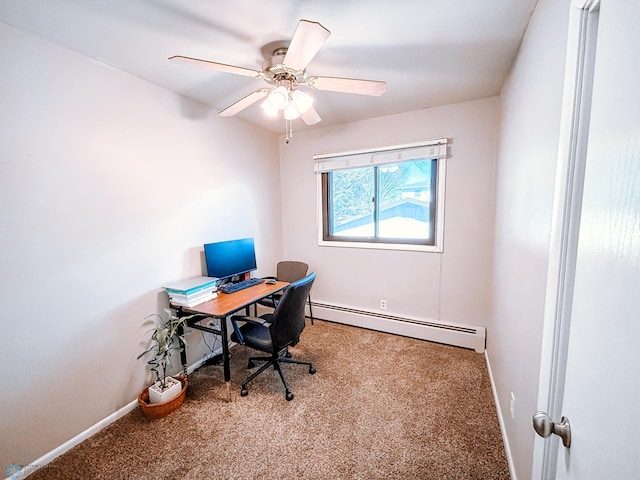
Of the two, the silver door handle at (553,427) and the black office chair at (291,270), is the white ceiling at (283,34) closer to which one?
the silver door handle at (553,427)

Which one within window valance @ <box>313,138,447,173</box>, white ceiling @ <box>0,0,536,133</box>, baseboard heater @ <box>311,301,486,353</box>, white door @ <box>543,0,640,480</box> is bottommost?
baseboard heater @ <box>311,301,486,353</box>

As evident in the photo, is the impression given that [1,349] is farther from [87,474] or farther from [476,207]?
[476,207]

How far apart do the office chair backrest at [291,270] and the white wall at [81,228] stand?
3.46ft

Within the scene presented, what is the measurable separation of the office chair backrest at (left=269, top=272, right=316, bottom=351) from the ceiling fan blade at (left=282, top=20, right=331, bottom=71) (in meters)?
1.33

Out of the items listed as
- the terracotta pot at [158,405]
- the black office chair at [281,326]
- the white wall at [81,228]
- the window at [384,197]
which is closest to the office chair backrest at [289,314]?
the black office chair at [281,326]

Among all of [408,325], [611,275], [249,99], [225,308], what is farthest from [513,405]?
[249,99]

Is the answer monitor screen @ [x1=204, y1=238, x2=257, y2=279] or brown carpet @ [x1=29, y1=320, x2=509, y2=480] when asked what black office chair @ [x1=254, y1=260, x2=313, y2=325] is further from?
brown carpet @ [x1=29, y1=320, x2=509, y2=480]

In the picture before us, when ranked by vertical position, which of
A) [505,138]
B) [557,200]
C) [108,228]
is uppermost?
[505,138]

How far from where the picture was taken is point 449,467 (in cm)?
145

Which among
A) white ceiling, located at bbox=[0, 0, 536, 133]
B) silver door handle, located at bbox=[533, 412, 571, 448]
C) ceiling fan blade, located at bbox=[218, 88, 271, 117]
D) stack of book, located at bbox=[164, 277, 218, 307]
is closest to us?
silver door handle, located at bbox=[533, 412, 571, 448]

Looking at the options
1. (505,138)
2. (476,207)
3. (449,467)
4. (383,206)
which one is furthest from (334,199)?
(449,467)

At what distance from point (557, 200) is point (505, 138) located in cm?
150

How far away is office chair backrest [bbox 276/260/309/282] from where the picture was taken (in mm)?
3102

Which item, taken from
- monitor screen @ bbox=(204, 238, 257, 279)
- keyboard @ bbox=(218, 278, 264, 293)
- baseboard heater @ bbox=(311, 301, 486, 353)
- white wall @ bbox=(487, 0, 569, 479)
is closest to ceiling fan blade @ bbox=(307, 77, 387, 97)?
white wall @ bbox=(487, 0, 569, 479)
